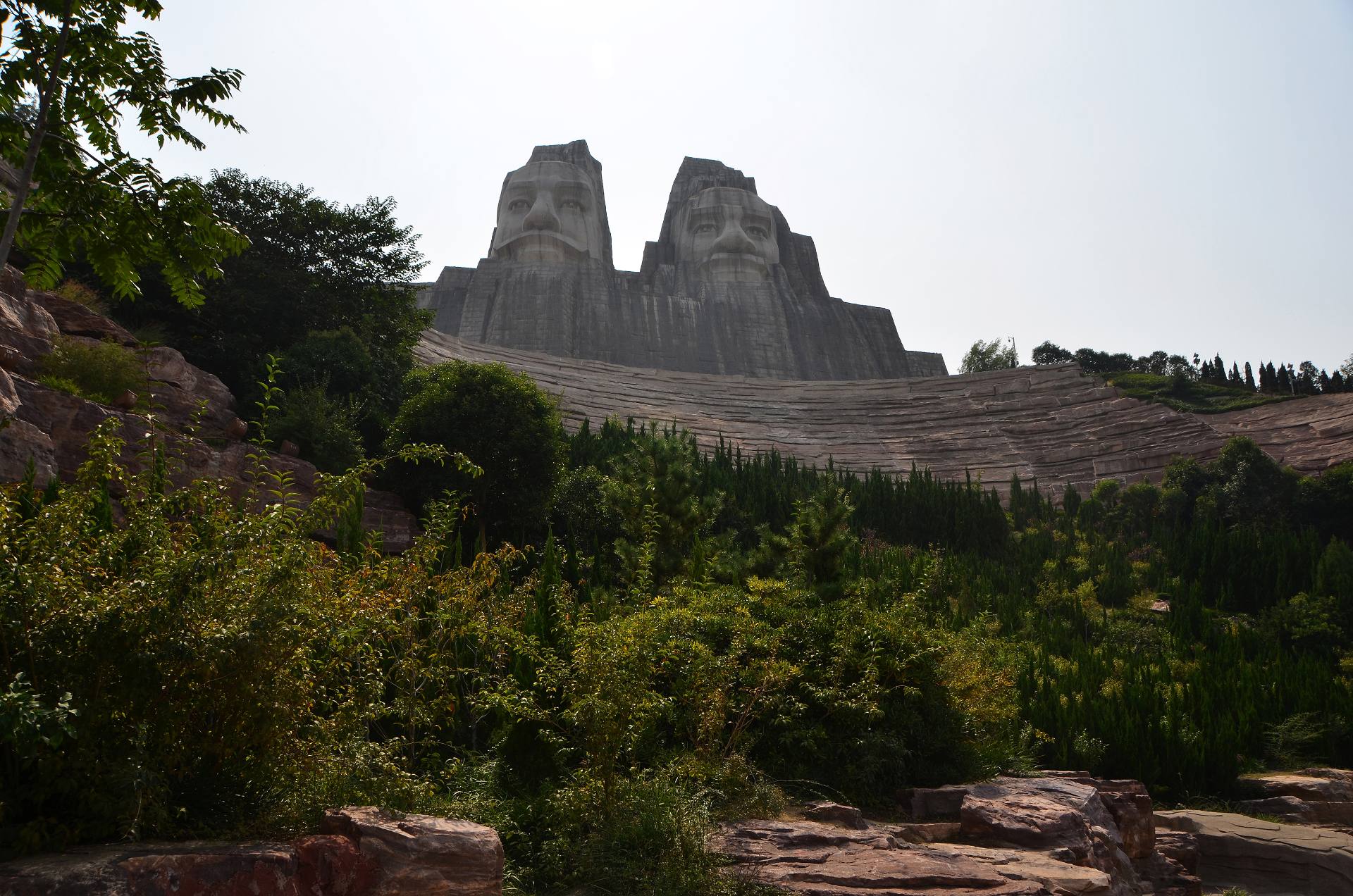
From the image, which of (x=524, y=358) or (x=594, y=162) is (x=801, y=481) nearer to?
(x=524, y=358)

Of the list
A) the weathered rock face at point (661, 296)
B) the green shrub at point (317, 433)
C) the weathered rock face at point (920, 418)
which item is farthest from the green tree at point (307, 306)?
the weathered rock face at point (661, 296)

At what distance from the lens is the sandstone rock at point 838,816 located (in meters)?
6.82

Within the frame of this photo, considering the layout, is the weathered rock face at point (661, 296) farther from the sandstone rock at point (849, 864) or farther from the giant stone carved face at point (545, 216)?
the sandstone rock at point (849, 864)

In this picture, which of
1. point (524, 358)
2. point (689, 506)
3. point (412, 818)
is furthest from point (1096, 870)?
point (524, 358)

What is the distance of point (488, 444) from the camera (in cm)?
1439

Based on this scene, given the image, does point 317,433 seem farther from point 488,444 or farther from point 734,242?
point 734,242

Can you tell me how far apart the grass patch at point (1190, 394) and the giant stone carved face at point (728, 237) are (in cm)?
1481

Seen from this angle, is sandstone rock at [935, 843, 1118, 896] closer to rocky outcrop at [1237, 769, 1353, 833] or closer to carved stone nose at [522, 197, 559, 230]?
rocky outcrop at [1237, 769, 1353, 833]

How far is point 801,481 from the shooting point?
21.2 metres

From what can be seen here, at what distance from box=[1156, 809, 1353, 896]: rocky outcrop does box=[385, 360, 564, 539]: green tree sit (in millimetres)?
8546

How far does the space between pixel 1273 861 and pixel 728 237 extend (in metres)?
34.5

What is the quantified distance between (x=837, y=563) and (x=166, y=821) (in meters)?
8.66

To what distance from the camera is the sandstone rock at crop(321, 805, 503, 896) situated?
14.6ft

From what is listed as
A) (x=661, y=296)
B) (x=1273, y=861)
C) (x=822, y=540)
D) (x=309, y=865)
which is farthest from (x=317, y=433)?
(x=661, y=296)
